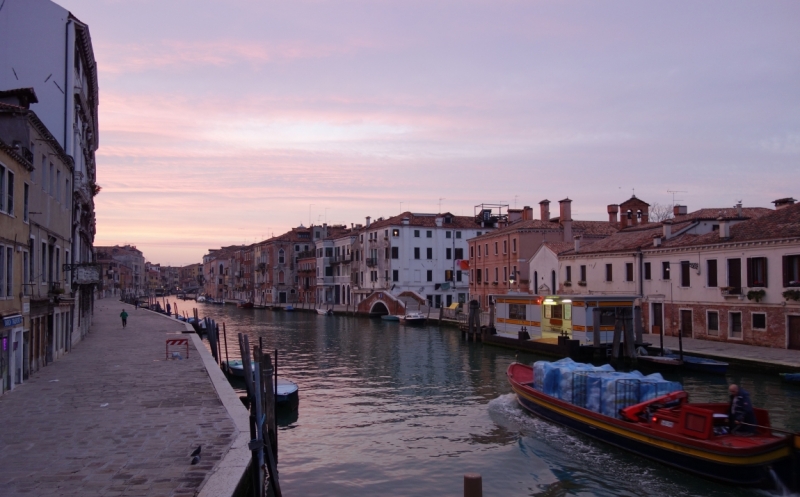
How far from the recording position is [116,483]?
8.55 meters

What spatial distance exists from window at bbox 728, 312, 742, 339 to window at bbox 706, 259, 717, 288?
165cm

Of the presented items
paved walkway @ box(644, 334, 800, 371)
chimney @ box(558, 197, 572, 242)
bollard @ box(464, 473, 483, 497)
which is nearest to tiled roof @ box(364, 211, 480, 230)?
chimney @ box(558, 197, 572, 242)

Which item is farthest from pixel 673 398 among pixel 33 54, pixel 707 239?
pixel 33 54

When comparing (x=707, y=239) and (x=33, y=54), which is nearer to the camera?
(x=33, y=54)

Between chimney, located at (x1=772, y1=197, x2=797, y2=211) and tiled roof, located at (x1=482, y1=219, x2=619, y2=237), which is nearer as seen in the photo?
chimney, located at (x1=772, y1=197, x2=797, y2=211)

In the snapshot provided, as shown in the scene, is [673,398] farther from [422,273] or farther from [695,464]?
[422,273]

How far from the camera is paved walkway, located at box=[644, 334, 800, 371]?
22109 millimetres

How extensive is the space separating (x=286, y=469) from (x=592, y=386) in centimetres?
752

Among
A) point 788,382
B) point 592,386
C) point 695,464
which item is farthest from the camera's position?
point 788,382

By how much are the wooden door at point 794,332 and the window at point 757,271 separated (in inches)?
70.5

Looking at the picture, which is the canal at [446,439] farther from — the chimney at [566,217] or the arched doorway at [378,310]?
the arched doorway at [378,310]

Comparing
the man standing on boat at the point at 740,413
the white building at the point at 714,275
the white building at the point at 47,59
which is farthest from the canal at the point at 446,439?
the white building at the point at 47,59

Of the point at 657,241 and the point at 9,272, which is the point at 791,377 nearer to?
the point at 657,241

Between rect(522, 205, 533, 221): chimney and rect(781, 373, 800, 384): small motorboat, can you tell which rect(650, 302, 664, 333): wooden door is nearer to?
rect(781, 373, 800, 384): small motorboat
